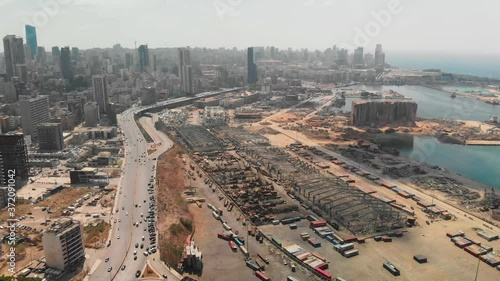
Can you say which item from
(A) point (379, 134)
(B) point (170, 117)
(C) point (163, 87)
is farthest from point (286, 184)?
(C) point (163, 87)

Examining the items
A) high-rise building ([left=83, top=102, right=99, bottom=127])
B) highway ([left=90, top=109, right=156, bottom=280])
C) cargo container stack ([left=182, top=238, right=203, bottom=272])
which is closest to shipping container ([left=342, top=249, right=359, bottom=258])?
cargo container stack ([left=182, top=238, right=203, bottom=272])

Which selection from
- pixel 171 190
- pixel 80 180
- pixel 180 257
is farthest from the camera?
pixel 80 180

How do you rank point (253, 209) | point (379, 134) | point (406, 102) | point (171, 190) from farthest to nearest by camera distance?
point (406, 102)
point (379, 134)
point (171, 190)
point (253, 209)

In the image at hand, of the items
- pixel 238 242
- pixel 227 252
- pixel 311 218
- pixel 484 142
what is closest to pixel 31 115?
pixel 238 242

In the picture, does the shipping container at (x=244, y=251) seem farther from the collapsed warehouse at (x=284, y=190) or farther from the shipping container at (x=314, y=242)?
the shipping container at (x=314, y=242)

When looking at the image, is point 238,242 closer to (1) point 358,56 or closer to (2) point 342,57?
(1) point 358,56

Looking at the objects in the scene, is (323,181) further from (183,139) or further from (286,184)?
(183,139)

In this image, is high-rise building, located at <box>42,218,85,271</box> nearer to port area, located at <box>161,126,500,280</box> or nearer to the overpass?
port area, located at <box>161,126,500,280</box>
